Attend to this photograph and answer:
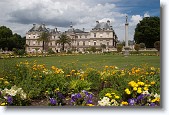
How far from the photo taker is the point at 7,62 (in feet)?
17.7

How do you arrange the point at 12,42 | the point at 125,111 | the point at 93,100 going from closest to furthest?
the point at 125,111 < the point at 93,100 < the point at 12,42

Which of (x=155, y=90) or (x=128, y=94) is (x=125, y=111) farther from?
(x=155, y=90)

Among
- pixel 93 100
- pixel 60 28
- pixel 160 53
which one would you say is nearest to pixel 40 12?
pixel 60 28

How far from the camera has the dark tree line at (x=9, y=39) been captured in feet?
15.9

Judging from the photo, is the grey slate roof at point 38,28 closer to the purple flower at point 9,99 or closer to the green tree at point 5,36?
the green tree at point 5,36

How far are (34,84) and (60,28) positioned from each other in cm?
111

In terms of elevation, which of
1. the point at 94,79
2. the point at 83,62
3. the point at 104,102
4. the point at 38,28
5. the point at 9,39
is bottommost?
the point at 104,102

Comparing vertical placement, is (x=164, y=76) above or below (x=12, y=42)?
below

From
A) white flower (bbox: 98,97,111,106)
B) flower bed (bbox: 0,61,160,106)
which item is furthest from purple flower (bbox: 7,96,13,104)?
white flower (bbox: 98,97,111,106)

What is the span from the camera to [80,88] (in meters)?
4.53

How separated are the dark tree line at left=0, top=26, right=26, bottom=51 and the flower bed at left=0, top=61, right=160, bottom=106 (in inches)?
19.0

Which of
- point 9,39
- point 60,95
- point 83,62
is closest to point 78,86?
point 60,95

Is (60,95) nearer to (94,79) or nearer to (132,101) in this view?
(94,79)

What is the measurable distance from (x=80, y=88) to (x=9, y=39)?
1775 millimetres
